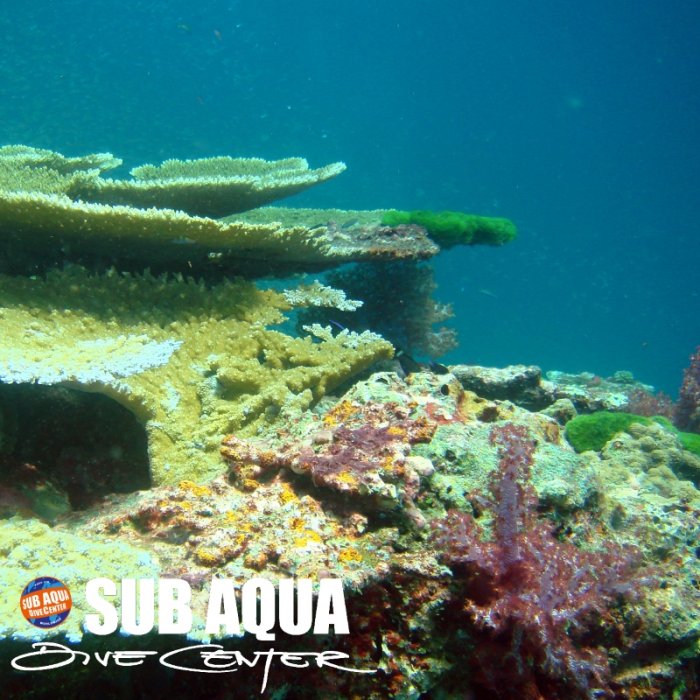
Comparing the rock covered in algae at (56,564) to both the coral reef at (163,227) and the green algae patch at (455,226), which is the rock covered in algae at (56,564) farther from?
the green algae patch at (455,226)

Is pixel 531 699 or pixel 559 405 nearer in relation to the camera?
pixel 531 699

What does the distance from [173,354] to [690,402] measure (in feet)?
28.8

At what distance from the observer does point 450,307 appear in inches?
287

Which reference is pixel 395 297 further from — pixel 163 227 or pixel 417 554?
pixel 417 554

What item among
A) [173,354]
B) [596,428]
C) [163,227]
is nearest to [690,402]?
[596,428]

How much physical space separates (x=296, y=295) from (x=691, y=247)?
104536mm

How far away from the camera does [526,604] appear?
2.06 m

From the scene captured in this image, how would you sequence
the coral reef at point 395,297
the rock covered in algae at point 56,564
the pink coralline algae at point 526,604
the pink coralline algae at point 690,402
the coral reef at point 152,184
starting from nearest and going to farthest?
1. the rock covered in algae at point 56,564
2. the pink coralline algae at point 526,604
3. the coral reef at point 152,184
4. the coral reef at point 395,297
5. the pink coralline algae at point 690,402

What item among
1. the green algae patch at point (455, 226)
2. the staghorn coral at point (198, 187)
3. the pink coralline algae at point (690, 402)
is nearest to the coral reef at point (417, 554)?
the staghorn coral at point (198, 187)

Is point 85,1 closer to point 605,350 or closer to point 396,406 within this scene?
point 396,406

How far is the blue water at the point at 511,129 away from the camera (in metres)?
65.8

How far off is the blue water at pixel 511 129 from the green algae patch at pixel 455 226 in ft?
174

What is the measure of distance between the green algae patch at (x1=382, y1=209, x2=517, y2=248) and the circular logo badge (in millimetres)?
4918

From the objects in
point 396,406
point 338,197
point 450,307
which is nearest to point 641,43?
point 338,197
